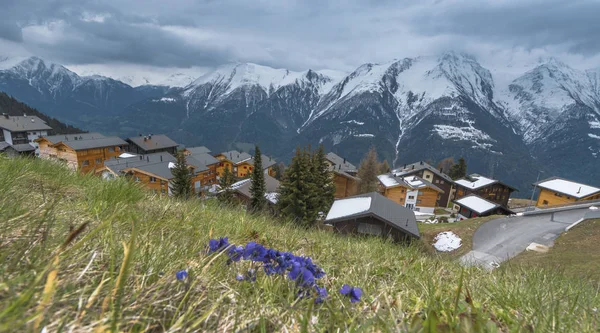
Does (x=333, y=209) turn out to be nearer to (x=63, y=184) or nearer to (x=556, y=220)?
(x=63, y=184)

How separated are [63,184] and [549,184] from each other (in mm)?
75020

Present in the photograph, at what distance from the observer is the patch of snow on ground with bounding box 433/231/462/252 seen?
77.6 ft

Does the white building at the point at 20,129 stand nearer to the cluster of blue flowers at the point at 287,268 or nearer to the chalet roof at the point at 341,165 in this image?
the chalet roof at the point at 341,165

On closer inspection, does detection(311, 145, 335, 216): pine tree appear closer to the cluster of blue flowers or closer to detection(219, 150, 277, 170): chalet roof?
the cluster of blue flowers

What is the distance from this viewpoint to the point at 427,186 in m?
58.7

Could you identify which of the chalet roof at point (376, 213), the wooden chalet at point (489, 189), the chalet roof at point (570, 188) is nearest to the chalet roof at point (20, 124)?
the chalet roof at point (376, 213)

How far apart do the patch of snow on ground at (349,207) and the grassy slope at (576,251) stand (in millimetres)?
9391

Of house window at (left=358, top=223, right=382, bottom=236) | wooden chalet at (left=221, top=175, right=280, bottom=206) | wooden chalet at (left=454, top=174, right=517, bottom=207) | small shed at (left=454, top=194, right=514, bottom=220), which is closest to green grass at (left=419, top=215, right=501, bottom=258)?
house window at (left=358, top=223, right=382, bottom=236)

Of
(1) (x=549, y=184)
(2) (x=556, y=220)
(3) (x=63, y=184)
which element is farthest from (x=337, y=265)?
(1) (x=549, y=184)

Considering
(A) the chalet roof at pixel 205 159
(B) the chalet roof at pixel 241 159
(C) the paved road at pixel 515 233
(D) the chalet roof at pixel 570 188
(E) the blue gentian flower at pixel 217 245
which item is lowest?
(B) the chalet roof at pixel 241 159

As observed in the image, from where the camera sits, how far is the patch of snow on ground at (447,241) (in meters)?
23.6

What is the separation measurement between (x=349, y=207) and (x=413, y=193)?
41158 millimetres

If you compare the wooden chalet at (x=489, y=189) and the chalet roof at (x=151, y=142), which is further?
the chalet roof at (x=151, y=142)

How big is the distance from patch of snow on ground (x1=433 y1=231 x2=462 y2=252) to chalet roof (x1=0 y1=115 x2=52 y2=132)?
298ft
